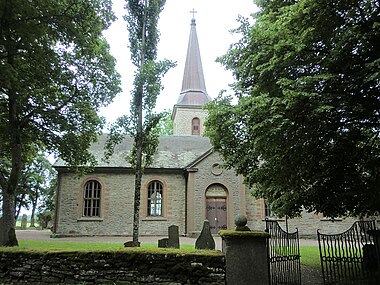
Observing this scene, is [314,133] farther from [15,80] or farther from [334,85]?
[15,80]

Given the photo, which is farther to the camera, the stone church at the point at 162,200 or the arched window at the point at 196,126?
the arched window at the point at 196,126

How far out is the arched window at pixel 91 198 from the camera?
2333cm

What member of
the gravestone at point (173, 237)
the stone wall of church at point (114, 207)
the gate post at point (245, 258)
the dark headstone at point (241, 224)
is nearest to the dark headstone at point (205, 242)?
the gravestone at point (173, 237)

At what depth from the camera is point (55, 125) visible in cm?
1483

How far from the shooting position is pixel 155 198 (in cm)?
2416

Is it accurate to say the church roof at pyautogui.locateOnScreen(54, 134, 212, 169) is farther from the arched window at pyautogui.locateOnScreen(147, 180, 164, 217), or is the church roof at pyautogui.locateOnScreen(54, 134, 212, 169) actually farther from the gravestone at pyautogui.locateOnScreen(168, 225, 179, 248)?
the gravestone at pyautogui.locateOnScreen(168, 225, 179, 248)

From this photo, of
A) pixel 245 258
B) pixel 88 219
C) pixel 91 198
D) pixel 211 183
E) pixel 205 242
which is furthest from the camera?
pixel 91 198

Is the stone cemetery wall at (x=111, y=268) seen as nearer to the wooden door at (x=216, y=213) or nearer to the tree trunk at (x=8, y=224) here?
the tree trunk at (x=8, y=224)

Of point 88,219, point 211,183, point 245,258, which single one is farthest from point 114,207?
point 245,258

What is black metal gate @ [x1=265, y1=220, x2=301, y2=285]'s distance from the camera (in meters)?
7.85

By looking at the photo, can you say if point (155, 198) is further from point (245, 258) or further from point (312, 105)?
point (312, 105)

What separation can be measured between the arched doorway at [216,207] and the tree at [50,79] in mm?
10136

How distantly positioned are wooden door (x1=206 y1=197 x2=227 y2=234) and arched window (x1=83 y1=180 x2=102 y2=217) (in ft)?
27.0

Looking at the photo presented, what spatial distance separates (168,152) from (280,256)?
19.0 meters
